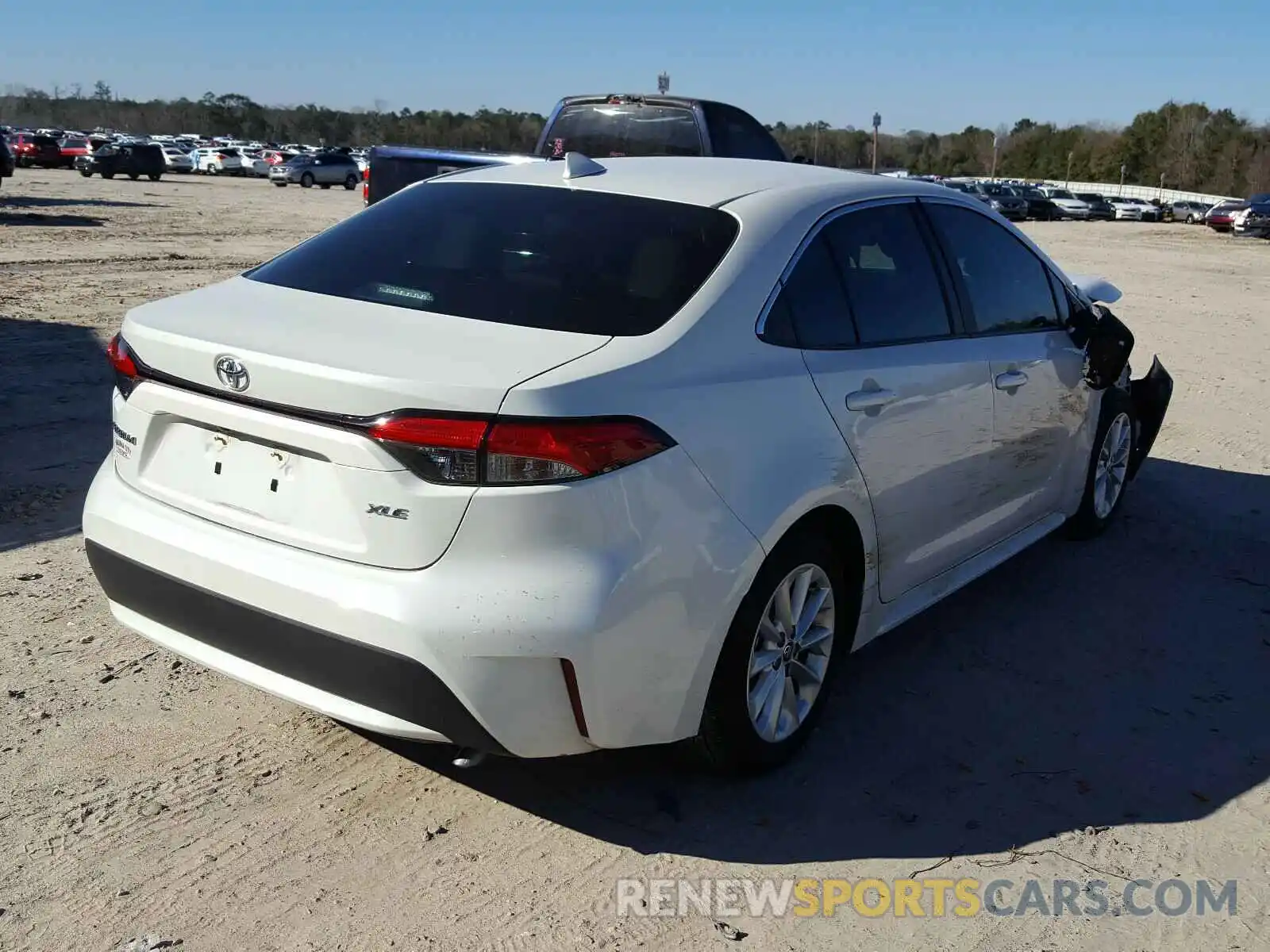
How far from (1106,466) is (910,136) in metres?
139

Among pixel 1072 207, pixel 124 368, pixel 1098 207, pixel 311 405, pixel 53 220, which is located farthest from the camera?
pixel 1098 207

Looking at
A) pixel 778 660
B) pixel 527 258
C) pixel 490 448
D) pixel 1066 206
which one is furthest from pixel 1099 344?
pixel 1066 206

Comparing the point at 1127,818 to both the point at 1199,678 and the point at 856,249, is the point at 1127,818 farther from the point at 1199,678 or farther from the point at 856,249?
the point at 856,249

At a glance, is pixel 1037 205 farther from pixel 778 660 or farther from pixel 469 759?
pixel 469 759

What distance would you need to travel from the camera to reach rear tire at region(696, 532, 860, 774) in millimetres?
3250

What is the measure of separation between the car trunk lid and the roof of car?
3.04 feet

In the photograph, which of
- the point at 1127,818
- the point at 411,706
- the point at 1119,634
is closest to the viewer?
the point at 411,706

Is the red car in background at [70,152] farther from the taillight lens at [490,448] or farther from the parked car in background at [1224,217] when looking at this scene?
the taillight lens at [490,448]

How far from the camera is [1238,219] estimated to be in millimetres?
41562

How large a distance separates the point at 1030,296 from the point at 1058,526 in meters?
1.22

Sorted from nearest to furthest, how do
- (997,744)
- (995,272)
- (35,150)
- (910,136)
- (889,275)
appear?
(997,744)
(889,275)
(995,272)
(35,150)
(910,136)

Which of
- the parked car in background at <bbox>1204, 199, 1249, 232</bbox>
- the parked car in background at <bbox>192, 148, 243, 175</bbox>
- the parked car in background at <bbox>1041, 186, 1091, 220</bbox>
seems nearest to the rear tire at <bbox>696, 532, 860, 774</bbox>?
the parked car in background at <bbox>1204, 199, 1249, 232</bbox>

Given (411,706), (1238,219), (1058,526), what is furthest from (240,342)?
(1238,219)

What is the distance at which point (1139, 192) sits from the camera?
8619 centimetres
